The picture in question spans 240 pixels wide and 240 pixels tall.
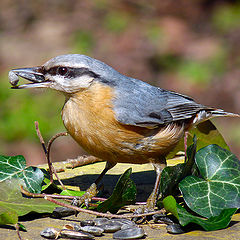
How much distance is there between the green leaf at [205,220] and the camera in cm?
359

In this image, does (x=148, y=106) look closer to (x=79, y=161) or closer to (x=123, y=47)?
(x=79, y=161)

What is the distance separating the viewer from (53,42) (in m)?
11.1

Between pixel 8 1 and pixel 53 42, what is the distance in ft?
8.95

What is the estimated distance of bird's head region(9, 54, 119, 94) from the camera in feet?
14.7

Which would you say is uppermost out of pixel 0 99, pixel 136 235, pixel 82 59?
pixel 82 59

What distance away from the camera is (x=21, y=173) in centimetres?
425

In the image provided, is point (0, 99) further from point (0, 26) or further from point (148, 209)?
point (148, 209)

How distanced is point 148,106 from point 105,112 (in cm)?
51

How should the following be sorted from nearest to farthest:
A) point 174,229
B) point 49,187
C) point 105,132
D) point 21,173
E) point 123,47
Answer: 1. point 174,229
2. point 21,173
3. point 105,132
4. point 49,187
5. point 123,47

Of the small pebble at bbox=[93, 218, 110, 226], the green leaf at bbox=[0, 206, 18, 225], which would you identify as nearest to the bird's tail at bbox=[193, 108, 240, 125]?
the small pebble at bbox=[93, 218, 110, 226]

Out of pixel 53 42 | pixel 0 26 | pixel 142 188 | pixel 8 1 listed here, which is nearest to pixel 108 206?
pixel 142 188

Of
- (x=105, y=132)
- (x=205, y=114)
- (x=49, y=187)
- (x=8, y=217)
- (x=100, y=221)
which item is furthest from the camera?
(x=205, y=114)

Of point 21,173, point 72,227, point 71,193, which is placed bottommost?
point 71,193

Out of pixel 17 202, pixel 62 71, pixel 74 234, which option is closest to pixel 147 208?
pixel 74 234
